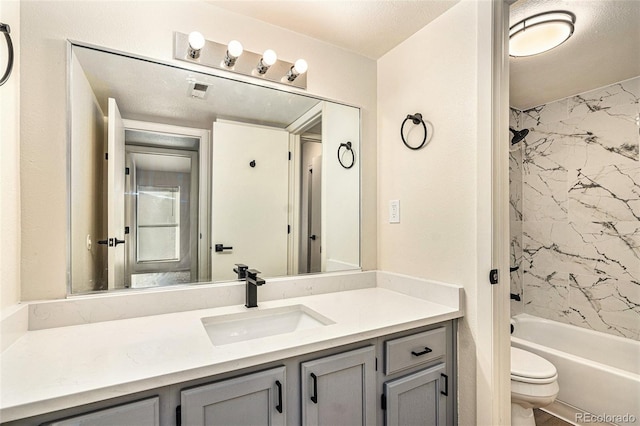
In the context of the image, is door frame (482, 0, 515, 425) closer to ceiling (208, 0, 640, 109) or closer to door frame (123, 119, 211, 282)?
ceiling (208, 0, 640, 109)

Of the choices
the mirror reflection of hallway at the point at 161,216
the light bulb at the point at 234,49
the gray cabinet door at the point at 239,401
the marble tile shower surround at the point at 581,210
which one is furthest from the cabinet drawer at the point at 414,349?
the marble tile shower surround at the point at 581,210

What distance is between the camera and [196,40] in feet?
4.39

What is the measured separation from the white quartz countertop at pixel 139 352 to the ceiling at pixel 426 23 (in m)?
1.44

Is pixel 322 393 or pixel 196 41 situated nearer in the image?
pixel 322 393

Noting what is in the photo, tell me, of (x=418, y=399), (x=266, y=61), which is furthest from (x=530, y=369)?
(x=266, y=61)

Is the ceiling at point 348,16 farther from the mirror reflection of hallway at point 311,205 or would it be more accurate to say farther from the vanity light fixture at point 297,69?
the mirror reflection of hallway at point 311,205

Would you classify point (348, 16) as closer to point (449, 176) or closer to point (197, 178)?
point (449, 176)

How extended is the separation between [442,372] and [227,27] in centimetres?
191

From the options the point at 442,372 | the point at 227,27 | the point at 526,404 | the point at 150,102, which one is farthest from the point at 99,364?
the point at 526,404

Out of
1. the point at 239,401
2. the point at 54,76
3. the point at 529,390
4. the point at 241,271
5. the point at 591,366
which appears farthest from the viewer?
the point at 591,366

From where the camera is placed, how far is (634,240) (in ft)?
7.55

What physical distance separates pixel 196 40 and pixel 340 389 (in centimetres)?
153

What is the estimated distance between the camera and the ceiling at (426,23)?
1.48 meters

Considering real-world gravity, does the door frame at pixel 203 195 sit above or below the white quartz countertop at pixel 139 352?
above
